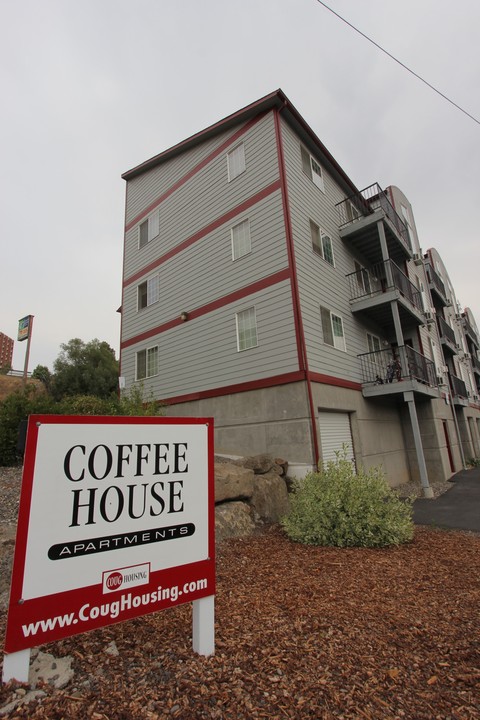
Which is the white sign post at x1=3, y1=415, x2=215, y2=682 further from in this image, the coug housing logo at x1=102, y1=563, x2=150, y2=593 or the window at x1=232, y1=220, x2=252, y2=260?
the window at x1=232, y1=220, x2=252, y2=260

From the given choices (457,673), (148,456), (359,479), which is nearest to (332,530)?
(359,479)

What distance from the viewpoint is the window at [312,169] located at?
1270 cm

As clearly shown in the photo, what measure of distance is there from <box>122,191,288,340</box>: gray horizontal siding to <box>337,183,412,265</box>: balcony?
12.8 feet


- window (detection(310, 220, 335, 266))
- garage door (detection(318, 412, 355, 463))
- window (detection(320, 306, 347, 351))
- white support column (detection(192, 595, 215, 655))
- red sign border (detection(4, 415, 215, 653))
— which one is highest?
window (detection(310, 220, 335, 266))

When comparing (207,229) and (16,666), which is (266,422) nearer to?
(207,229)

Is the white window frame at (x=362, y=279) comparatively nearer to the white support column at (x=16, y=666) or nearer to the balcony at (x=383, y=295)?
the balcony at (x=383, y=295)

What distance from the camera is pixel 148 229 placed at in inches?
640

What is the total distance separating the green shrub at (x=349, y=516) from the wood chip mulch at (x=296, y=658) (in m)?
1.37

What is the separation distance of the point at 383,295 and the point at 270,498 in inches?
326

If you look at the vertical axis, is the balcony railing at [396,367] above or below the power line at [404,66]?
below

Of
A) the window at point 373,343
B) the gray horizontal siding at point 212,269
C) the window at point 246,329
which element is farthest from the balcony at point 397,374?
the gray horizontal siding at point 212,269

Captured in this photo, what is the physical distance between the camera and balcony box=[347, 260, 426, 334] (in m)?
12.4

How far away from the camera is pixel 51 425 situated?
220cm

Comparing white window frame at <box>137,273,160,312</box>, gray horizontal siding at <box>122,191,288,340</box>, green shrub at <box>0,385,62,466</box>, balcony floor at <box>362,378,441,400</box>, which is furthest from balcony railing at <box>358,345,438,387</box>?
green shrub at <box>0,385,62,466</box>
